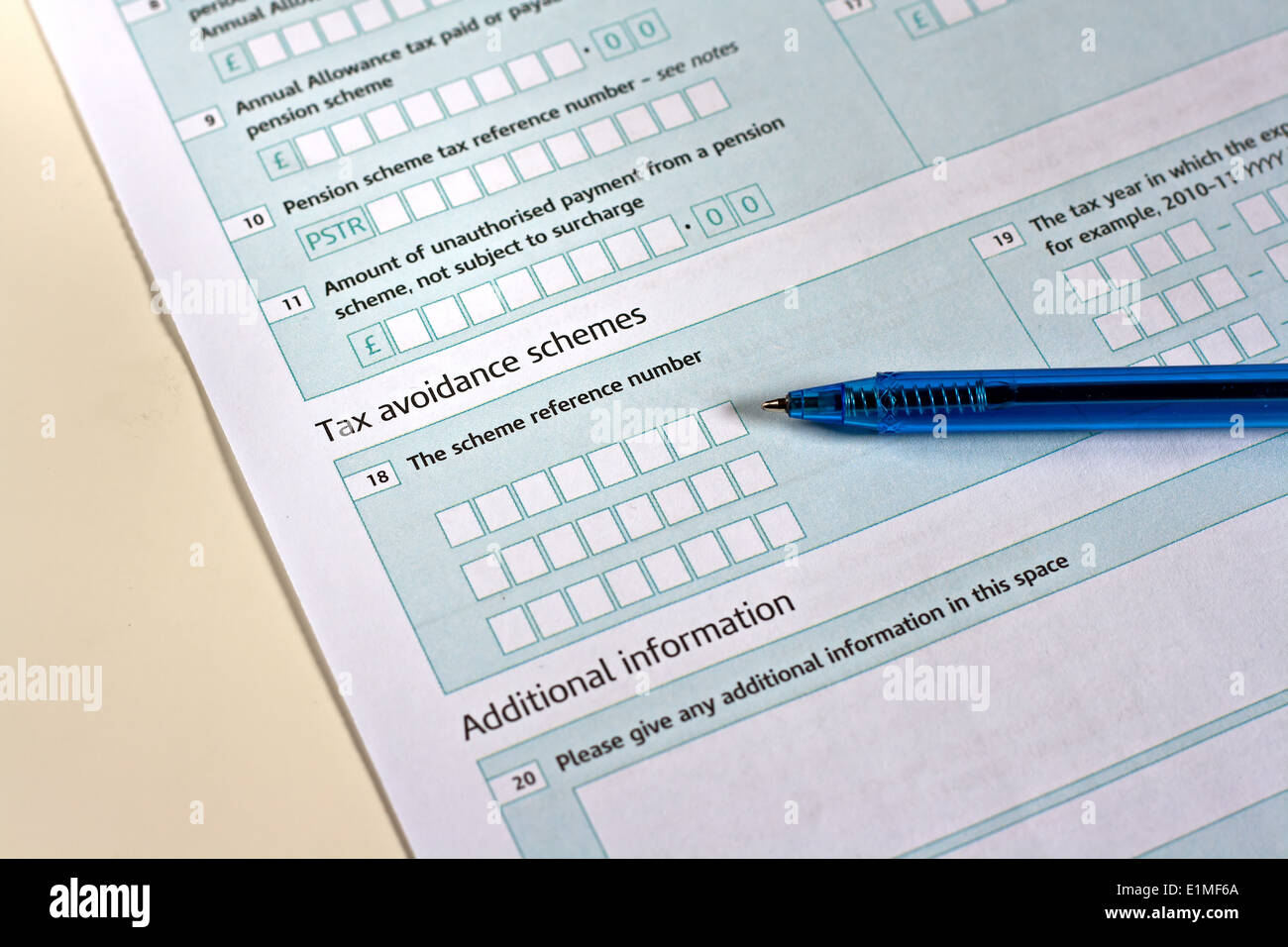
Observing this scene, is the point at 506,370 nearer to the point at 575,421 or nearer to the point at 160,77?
the point at 575,421

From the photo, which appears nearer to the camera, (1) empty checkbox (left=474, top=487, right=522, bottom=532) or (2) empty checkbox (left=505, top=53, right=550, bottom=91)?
(1) empty checkbox (left=474, top=487, right=522, bottom=532)

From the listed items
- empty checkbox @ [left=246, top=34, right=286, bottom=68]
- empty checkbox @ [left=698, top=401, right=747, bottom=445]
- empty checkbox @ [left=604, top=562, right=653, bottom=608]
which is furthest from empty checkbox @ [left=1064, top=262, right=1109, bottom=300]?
empty checkbox @ [left=246, top=34, right=286, bottom=68]

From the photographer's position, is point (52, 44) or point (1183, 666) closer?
point (1183, 666)

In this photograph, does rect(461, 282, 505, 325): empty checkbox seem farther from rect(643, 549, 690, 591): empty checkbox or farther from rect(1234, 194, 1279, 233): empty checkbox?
rect(1234, 194, 1279, 233): empty checkbox

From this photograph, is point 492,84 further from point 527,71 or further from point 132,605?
point 132,605

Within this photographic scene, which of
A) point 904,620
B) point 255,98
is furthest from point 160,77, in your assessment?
point 904,620

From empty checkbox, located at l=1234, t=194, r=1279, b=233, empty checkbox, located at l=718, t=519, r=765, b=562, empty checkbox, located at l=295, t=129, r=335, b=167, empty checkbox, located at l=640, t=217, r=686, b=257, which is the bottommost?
empty checkbox, located at l=718, t=519, r=765, b=562

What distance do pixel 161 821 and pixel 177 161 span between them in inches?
16.9

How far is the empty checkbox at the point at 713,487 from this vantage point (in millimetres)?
682

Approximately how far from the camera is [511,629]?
25.7 inches

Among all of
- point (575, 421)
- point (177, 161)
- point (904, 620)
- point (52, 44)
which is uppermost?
point (52, 44)

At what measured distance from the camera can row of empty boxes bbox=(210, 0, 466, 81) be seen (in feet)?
2.61

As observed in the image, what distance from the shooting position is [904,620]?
2.16 feet
